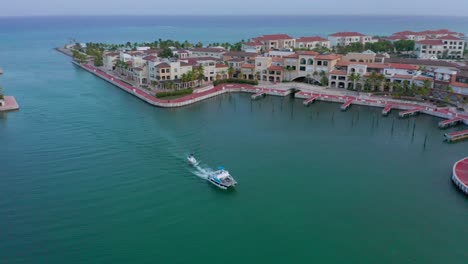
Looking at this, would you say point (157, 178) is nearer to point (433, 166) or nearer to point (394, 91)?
point (433, 166)

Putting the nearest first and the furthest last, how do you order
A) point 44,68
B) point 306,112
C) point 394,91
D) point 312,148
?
point 312,148 < point 306,112 < point 394,91 < point 44,68

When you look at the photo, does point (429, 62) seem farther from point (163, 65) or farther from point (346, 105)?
point (163, 65)

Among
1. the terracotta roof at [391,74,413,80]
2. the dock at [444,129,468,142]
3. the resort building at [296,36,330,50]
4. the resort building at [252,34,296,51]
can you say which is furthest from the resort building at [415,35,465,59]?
the dock at [444,129,468,142]

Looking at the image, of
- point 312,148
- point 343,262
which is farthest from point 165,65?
point 343,262

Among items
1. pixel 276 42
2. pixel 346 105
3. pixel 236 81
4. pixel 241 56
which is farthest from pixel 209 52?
pixel 346 105

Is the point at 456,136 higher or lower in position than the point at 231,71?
lower
